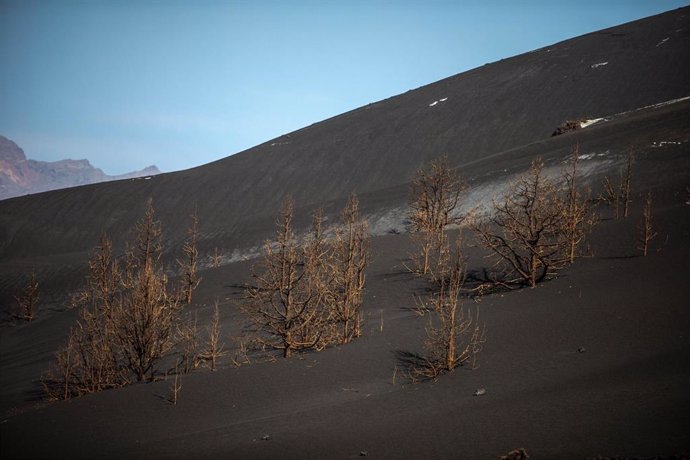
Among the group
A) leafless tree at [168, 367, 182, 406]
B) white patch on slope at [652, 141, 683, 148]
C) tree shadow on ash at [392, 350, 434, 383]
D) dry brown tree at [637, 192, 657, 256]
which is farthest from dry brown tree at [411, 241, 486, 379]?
white patch on slope at [652, 141, 683, 148]

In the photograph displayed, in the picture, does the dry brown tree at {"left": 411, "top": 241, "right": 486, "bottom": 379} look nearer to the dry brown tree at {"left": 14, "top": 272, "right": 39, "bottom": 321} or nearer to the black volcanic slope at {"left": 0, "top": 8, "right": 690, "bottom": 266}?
the dry brown tree at {"left": 14, "top": 272, "right": 39, "bottom": 321}

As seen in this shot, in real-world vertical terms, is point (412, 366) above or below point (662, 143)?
below

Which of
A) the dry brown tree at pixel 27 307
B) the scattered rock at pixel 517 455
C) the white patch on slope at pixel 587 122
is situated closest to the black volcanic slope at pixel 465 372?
the scattered rock at pixel 517 455

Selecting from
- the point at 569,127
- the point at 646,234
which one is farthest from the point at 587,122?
the point at 646,234

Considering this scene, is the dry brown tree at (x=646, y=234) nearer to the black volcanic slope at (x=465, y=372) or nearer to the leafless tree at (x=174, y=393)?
the black volcanic slope at (x=465, y=372)

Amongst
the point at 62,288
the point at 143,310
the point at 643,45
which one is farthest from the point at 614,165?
the point at 643,45

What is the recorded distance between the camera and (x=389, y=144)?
71062mm

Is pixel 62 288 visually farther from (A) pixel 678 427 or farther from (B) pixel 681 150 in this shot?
(A) pixel 678 427

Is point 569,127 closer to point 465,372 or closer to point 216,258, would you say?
point 216,258

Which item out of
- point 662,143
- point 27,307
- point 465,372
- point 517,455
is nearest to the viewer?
point 517,455

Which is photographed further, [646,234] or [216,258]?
[216,258]

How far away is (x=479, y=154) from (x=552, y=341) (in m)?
49.5

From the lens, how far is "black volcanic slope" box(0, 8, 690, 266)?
6209 cm

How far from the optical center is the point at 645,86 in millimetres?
60125
